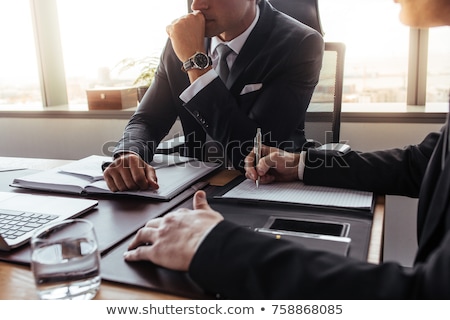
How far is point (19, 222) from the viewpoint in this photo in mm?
921

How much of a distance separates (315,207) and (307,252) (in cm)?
37

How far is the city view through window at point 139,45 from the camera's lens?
7.79 feet

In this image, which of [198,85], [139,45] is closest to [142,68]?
[139,45]

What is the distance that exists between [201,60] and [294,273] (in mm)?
965

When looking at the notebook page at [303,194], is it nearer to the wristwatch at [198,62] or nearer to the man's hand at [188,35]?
the wristwatch at [198,62]

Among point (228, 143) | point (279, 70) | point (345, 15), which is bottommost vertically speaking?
point (228, 143)

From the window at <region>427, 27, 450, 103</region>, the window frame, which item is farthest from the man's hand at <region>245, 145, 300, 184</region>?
the window frame

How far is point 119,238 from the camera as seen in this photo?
837 mm

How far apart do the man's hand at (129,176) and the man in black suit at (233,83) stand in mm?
57

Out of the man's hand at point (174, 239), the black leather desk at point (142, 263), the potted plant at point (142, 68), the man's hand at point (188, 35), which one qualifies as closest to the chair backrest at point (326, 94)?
the man's hand at point (188, 35)

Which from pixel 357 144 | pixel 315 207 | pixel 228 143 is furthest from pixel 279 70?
pixel 357 144

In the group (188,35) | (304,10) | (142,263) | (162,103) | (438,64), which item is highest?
(304,10)

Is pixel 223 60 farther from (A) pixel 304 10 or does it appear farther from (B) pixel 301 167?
(B) pixel 301 167
